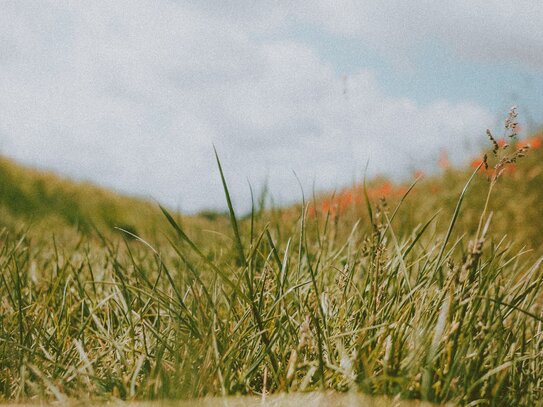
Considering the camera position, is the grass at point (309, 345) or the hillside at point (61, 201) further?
the hillside at point (61, 201)

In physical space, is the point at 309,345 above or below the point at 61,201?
below

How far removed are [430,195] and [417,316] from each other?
5789mm

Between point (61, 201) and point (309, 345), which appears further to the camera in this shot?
point (61, 201)

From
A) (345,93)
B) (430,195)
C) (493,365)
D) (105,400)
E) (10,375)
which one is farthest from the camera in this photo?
(430,195)

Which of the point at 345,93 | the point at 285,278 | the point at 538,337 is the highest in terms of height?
the point at 345,93

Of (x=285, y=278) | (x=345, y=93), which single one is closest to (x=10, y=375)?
(x=285, y=278)

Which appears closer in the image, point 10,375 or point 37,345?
point 10,375

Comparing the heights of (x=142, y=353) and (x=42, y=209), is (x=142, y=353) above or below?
below

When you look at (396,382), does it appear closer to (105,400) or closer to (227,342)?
(227,342)

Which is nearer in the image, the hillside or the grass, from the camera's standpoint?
the grass

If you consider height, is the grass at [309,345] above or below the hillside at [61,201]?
below

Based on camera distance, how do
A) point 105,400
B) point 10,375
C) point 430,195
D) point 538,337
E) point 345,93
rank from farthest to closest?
point 430,195 → point 345,93 → point 538,337 → point 10,375 → point 105,400

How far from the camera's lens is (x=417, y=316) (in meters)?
1.41

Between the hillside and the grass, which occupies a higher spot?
the hillside
